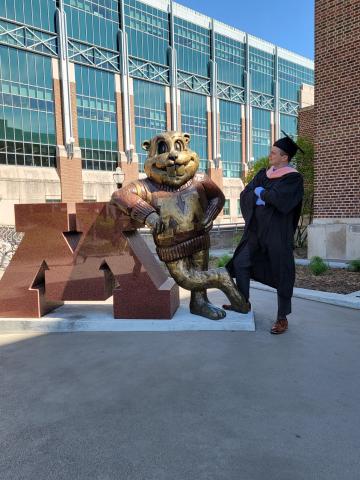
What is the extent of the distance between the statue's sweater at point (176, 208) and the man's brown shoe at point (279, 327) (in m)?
1.18

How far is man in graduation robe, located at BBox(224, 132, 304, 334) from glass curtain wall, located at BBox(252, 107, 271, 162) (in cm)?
3967

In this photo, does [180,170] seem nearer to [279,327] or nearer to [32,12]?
[279,327]

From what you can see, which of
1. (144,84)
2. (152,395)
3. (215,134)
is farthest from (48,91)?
(152,395)

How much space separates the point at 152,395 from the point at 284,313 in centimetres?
193

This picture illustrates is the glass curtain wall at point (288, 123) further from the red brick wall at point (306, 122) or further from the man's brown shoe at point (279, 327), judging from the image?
the man's brown shoe at point (279, 327)

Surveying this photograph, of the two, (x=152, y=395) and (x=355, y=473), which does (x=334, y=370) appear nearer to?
(x=355, y=473)

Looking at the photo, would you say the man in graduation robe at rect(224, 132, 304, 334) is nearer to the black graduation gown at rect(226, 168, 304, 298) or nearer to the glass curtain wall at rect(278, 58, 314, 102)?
the black graduation gown at rect(226, 168, 304, 298)

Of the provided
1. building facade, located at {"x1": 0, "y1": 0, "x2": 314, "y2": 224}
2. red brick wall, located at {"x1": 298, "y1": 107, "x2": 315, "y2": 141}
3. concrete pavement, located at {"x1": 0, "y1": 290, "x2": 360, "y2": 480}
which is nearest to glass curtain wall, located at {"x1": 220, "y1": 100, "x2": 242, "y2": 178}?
building facade, located at {"x1": 0, "y1": 0, "x2": 314, "y2": 224}

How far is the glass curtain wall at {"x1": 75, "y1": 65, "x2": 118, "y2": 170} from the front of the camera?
95.0 feet

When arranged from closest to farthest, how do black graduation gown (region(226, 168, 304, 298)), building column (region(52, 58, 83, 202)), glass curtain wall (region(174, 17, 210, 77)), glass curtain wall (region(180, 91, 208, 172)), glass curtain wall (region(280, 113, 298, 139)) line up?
black graduation gown (region(226, 168, 304, 298)) → building column (region(52, 58, 83, 202)) → glass curtain wall (region(174, 17, 210, 77)) → glass curtain wall (region(180, 91, 208, 172)) → glass curtain wall (region(280, 113, 298, 139))

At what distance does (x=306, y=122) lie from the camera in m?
15.0

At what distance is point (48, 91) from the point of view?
2719 cm

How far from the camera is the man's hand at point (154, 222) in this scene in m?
3.94

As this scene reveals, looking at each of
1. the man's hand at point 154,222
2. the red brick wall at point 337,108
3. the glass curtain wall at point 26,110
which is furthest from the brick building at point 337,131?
the glass curtain wall at point 26,110
